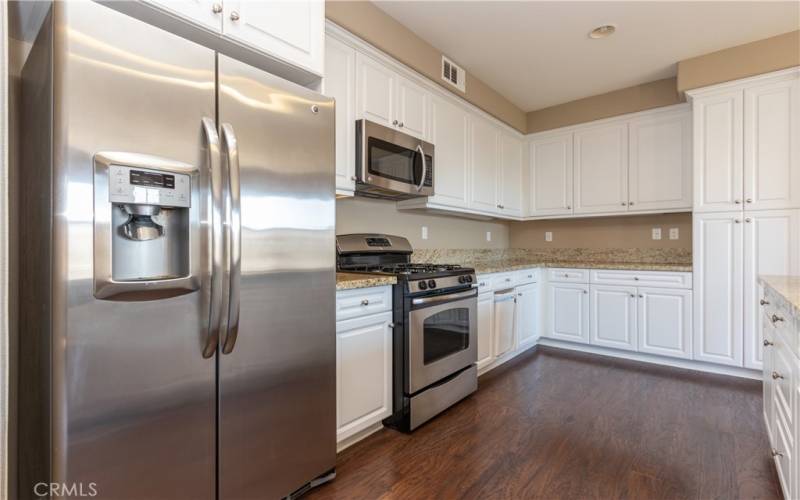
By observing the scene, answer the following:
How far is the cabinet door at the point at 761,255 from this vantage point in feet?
9.33

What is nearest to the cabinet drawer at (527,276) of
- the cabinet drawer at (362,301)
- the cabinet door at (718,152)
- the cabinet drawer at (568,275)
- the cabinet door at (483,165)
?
the cabinet drawer at (568,275)

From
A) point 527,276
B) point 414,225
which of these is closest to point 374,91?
point 414,225

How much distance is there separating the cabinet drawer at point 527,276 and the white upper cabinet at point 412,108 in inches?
59.9

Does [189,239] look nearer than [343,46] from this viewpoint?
Yes

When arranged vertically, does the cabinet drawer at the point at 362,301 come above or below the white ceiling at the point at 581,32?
below

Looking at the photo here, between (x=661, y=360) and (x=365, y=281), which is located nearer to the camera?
(x=365, y=281)

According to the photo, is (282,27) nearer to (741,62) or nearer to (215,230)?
(215,230)

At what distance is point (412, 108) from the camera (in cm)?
279

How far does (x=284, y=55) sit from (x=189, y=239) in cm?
88

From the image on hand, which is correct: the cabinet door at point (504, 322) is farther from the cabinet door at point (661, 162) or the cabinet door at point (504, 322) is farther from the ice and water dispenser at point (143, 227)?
the ice and water dispenser at point (143, 227)

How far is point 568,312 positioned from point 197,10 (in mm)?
3685

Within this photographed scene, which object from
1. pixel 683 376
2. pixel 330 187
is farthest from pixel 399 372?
pixel 683 376

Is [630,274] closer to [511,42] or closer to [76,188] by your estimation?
[511,42]

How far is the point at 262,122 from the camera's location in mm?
1405
